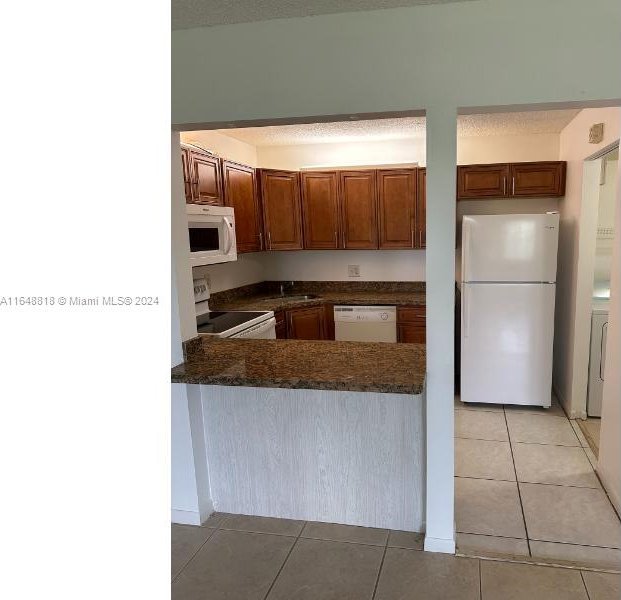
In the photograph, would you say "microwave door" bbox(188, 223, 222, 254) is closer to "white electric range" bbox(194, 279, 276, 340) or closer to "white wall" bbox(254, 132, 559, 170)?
"white electric range" bbox(194, 279, 276, 340)

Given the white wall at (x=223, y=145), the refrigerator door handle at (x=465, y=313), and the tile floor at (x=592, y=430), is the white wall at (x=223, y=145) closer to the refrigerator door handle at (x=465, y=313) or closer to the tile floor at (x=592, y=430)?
the refrigerator door handle at (x=465, y=313)

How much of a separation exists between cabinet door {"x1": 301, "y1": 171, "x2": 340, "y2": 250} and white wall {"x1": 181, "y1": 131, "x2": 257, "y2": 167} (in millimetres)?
631

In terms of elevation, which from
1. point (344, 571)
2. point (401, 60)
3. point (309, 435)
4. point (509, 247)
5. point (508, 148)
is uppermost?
point (508, 148)

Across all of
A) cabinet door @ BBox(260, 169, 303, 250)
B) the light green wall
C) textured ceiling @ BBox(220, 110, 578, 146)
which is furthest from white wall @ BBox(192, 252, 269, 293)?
the light green wall

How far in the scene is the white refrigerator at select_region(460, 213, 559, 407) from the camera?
3.49 m

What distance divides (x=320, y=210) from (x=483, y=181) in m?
1.53

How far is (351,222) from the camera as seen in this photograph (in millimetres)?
4535

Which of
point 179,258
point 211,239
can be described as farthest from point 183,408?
point 211,239

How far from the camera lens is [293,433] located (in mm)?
2332

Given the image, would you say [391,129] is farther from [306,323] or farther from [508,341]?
[508,341]

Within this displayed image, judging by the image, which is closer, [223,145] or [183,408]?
[183,408]
